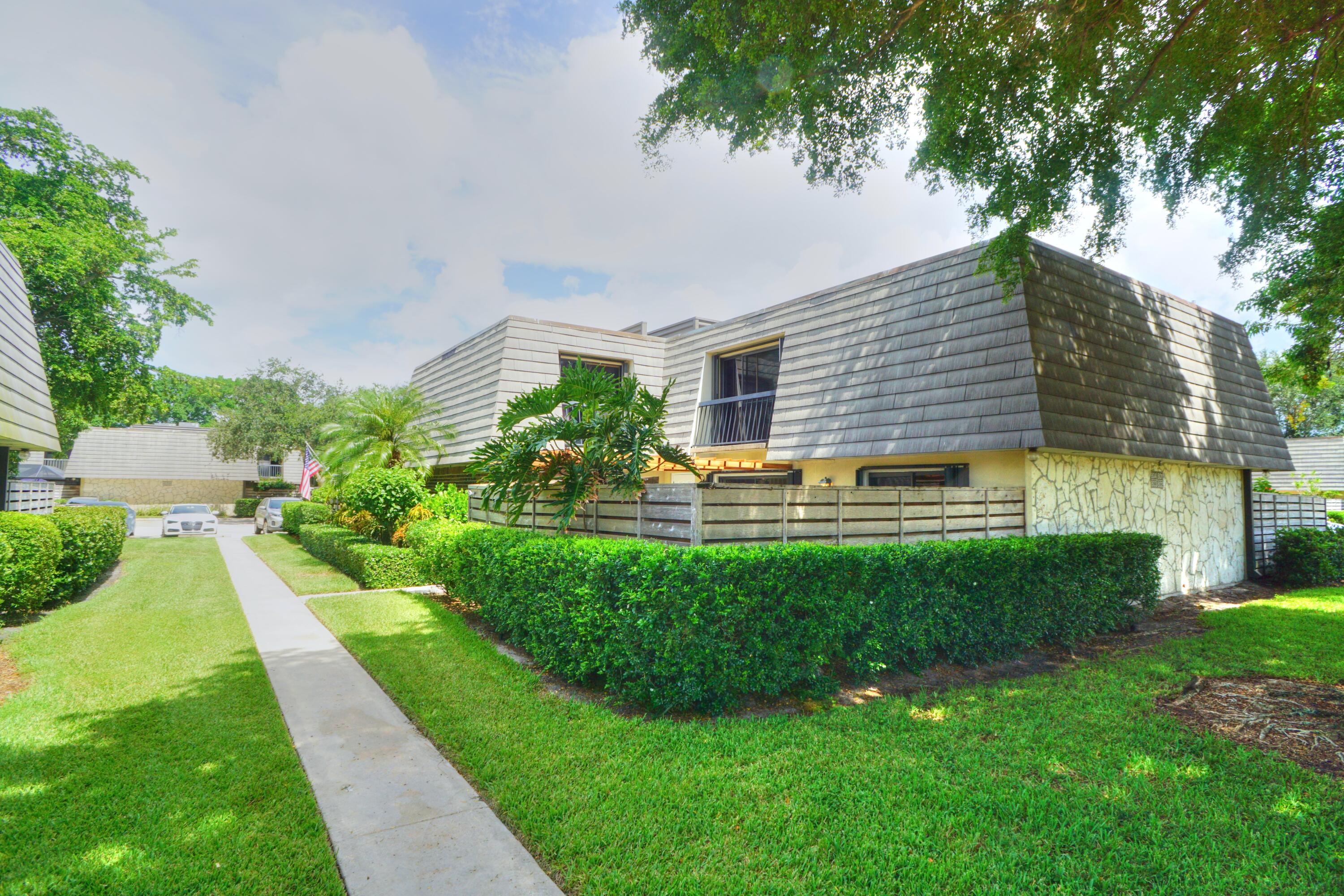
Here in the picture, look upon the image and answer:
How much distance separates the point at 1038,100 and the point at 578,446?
302 inches

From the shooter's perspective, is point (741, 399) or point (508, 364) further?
point (741, 399)

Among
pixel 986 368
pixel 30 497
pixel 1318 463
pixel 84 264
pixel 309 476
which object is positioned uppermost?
pixel 84 264

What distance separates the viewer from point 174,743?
4598 millimetres

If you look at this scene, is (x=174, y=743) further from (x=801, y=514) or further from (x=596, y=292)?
(x=596, y=292)

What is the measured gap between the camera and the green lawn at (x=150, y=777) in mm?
3105

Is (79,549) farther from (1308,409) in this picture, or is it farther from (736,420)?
(1308,409)

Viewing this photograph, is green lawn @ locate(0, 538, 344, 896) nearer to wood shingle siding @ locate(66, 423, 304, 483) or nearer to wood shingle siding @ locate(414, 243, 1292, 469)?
wood shingle siding @ locate(414, 243, 1292, 469)

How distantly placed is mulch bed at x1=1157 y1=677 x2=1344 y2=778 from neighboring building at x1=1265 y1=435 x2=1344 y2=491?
31.2 meters

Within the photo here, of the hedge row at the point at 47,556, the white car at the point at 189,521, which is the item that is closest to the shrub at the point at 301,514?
the white car at the point at 189,521

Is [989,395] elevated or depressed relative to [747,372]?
depressed

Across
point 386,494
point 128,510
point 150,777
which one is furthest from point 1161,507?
point 128,510

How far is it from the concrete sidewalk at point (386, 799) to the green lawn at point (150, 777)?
0.14 m

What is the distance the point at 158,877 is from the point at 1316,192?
541 inches

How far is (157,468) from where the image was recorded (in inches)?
1526
